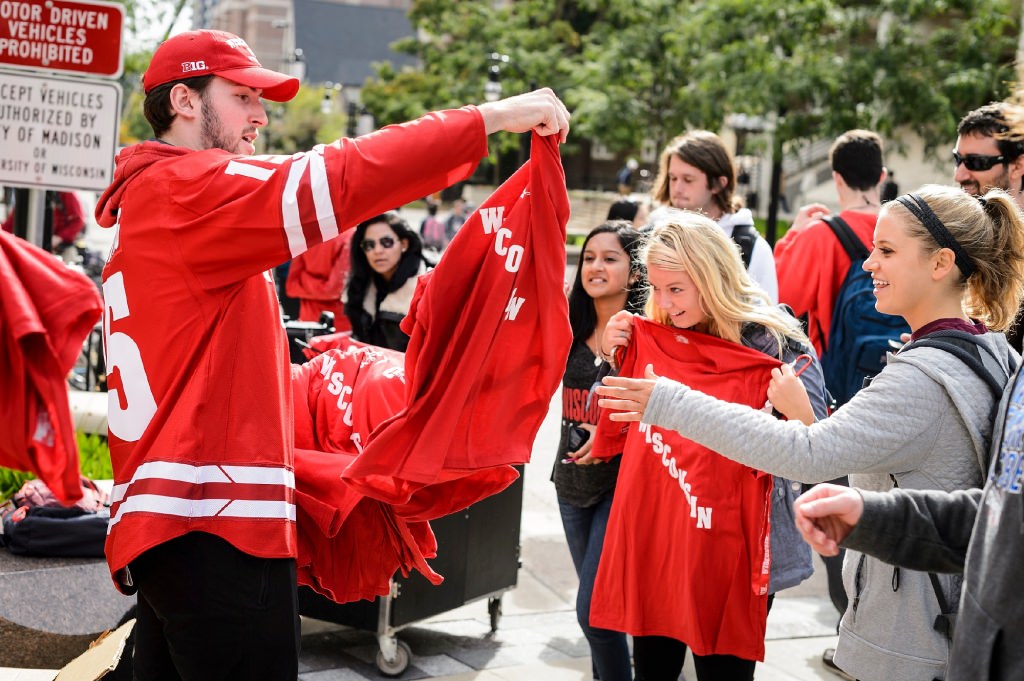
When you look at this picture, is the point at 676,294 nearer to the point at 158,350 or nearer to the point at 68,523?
the point at 158,350

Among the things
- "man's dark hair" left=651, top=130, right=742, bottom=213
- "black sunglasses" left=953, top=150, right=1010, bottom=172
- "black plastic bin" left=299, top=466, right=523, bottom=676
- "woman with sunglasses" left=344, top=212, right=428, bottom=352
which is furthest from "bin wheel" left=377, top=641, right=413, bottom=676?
"black sunglasses" left=953, top=150, right=1010, bottom=172

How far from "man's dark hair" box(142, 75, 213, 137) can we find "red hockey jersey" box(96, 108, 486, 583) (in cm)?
12

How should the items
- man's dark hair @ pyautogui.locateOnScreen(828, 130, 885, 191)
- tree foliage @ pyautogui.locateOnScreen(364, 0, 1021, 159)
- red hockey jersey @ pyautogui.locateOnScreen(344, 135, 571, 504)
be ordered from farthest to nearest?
1. tree foliage @ pyautogui.locateOnScreen(364, 0, 1021, 159)
2. man's dark hair @ pyautogui.locateOnScreen(828, 130, 885, 191)
3. red hockey jersey @ pyautogui.locateOnScreen(344, 135, 571, 504)

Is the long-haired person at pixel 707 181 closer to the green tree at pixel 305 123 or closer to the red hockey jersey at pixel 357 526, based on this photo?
the red hockey jersey at pixel 357 526

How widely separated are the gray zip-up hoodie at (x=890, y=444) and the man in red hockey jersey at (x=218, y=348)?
875 mm

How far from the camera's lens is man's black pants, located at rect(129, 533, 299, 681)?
285 centimetres

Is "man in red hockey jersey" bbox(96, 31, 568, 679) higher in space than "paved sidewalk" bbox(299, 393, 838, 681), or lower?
higher

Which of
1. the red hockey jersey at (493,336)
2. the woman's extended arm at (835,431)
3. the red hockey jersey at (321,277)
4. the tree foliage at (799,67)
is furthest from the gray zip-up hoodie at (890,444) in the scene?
the tree foliage at (799,67)

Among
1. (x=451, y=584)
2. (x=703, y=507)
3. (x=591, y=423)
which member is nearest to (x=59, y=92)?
(x=451, y=584)

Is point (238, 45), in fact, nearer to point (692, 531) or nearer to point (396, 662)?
point (692, 531)

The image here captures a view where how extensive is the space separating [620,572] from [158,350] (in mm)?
1813

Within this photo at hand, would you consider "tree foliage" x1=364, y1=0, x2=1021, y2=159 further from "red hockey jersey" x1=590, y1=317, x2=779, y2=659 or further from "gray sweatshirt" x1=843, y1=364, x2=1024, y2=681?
"gray sweatshirt" x1=843, y1=364, x2=1024, y2=681

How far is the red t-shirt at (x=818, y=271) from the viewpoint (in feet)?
18.3

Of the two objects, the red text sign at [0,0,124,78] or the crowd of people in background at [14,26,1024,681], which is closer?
the crowd of people in background at [14,26,1024,681]
